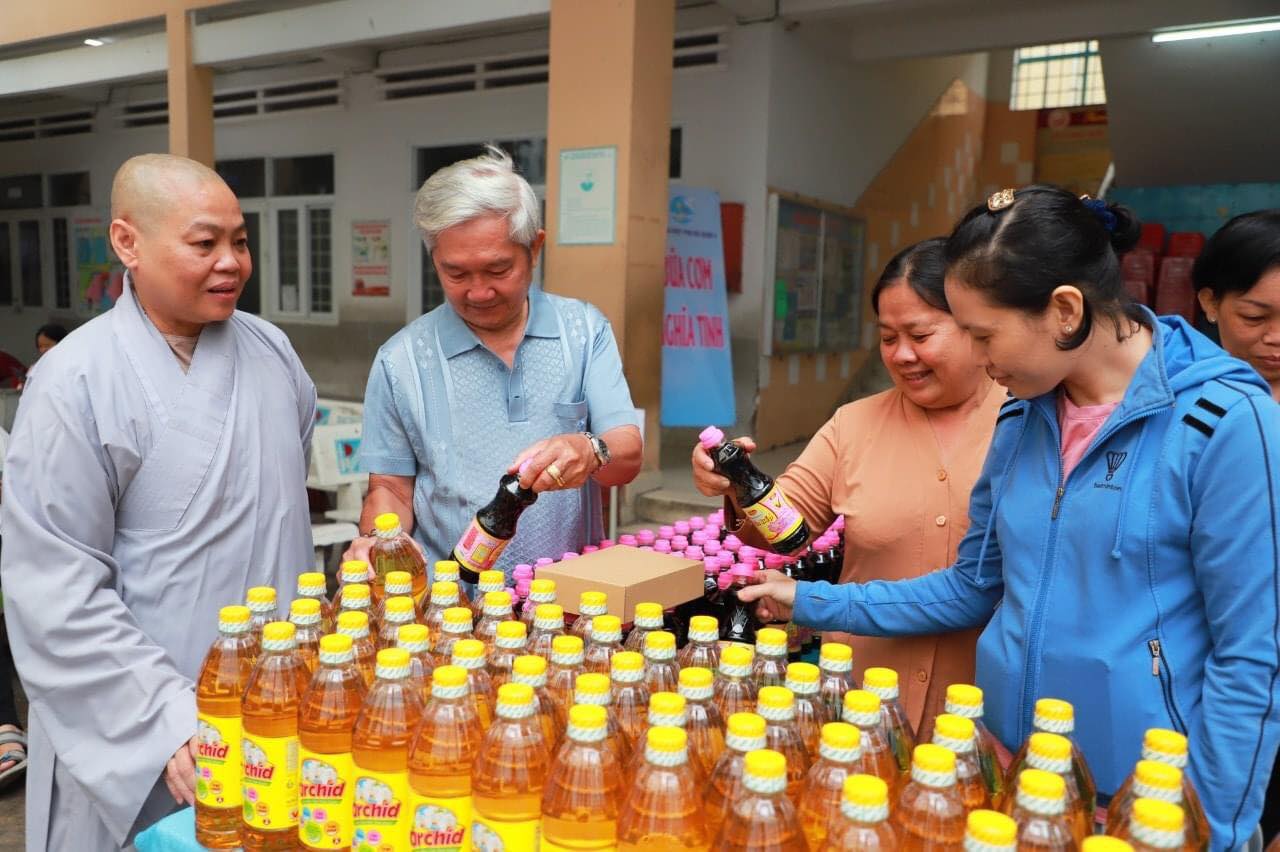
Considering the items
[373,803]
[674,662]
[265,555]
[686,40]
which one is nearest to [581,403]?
[265,555]

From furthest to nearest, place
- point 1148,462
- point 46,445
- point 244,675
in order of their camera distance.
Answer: point 46,445
point 244,675
point 1148,462

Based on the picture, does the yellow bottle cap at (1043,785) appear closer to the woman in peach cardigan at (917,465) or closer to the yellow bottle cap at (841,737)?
the yellow bottle cap at (841,737)

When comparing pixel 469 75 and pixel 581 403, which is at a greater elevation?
pixel 469 75

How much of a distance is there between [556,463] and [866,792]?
100 centimetres

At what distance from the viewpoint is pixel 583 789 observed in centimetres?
100

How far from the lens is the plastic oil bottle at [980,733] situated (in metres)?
1.08

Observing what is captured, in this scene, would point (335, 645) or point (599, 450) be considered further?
point (599, 450)

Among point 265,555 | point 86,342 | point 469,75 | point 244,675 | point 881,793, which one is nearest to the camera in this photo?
point 881,793

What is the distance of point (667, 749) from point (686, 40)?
6.66 meters

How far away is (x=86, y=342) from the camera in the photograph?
5.52 ft

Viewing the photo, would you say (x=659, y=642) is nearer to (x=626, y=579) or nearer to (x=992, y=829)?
(x=626, y=579)

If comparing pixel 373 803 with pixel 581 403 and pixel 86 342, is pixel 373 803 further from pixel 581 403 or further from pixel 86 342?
pixel 581 403

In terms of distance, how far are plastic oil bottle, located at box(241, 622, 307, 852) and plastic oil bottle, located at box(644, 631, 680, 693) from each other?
0.48m

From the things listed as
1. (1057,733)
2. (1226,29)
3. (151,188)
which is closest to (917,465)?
(1057,733)
